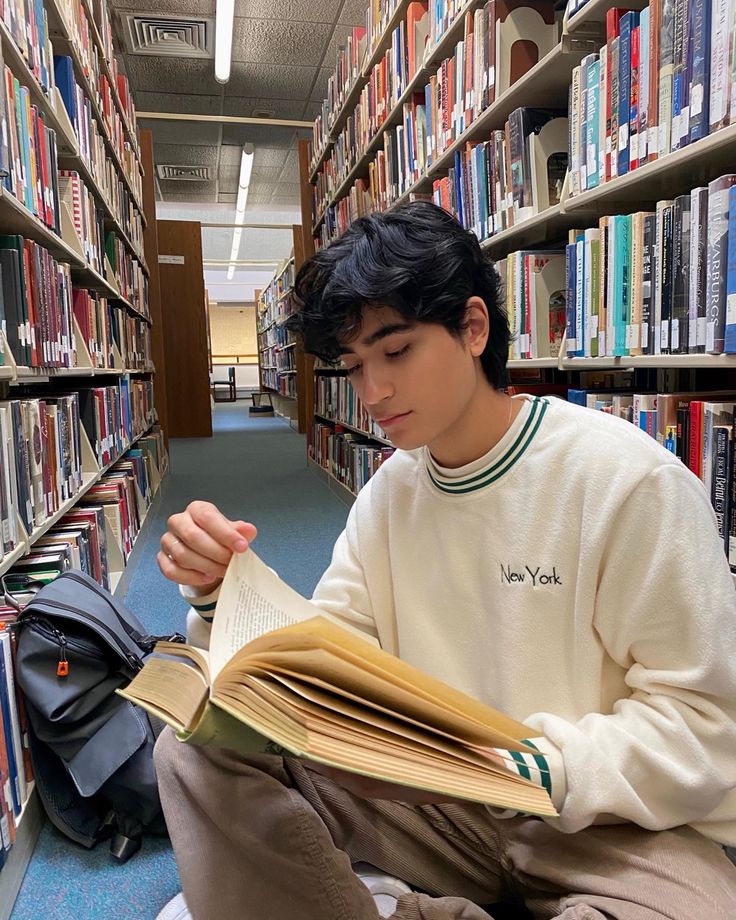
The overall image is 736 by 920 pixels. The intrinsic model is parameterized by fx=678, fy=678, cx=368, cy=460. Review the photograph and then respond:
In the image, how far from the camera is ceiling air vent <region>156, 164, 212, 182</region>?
7789mm

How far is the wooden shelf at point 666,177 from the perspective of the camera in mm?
1092

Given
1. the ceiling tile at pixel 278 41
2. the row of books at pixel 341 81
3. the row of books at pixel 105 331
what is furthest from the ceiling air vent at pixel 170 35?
the row of books at pixel 105 331

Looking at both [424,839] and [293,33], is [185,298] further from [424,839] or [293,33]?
[424,839]

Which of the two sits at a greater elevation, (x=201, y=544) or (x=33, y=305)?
(x=33, y=305)

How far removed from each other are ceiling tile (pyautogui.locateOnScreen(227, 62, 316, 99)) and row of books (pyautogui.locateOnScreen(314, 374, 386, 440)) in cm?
250

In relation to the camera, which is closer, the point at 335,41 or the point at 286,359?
the point at 335,41

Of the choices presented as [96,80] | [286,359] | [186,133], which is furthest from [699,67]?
[286,359]

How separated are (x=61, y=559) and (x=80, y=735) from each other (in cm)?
50

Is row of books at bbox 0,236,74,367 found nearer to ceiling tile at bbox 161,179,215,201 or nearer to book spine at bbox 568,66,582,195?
book spine at bbox 568,66,582,195

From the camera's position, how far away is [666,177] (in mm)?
1296

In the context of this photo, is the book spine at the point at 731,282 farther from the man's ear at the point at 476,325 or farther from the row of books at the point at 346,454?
the row of books at the point at 346,454

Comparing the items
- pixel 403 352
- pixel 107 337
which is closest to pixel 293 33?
pixel 107 337

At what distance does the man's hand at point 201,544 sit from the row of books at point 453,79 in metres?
1.58

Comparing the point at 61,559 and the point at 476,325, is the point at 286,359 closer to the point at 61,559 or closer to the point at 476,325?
the point at 61,559
